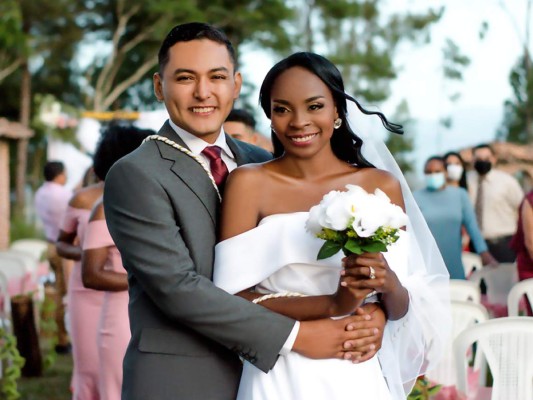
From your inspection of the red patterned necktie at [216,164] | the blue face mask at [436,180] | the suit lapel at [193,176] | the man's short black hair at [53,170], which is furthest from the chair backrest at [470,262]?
the suit lapel at [193,176]

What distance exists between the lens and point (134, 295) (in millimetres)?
3445

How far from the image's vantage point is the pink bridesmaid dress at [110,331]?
558 centimetres

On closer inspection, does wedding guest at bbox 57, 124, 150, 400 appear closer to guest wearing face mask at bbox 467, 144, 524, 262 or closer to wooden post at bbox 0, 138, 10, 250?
guest wearing face mask at bbox 467, 144, 524, 262

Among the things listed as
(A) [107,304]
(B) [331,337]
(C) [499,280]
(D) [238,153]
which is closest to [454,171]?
(C) [499,280]

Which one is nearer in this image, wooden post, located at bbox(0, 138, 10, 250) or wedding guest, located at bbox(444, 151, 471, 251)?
wedding guest, located at bbox(444, 151, 471, 251)

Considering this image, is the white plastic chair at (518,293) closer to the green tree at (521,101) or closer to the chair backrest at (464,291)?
the chair backrest at (464,291)

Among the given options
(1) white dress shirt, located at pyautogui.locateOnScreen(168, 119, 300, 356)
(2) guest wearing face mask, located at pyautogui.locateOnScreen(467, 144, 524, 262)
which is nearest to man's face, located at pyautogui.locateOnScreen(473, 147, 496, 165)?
(2) guest wearing face mask, located at pyautogui.locateOnScreen(467, 144, 524, 262)

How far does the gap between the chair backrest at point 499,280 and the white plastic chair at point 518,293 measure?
7.45 feet

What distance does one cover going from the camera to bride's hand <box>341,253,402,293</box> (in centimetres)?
312

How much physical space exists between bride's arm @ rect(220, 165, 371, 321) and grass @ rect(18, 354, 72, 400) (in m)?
6.68

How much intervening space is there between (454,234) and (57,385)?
13.7ft

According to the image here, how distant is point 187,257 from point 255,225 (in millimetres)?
273

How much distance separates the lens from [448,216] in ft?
32.6

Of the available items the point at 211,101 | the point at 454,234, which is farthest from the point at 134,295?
the point at 454,234
